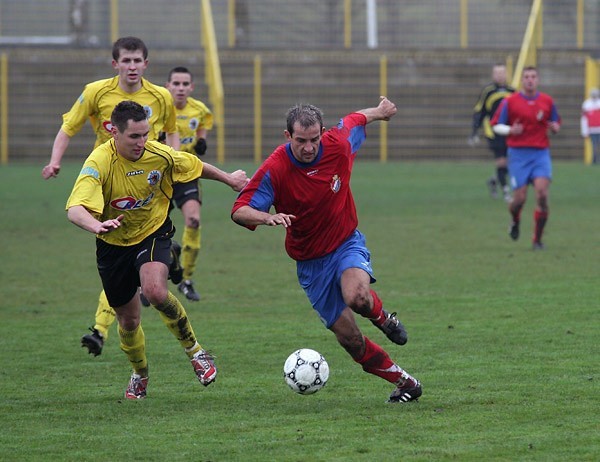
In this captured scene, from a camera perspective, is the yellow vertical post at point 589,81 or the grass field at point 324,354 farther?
the yellow vertical post at point 589,81

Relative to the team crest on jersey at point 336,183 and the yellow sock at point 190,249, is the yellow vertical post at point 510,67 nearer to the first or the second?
the yellow sock at point 190,249

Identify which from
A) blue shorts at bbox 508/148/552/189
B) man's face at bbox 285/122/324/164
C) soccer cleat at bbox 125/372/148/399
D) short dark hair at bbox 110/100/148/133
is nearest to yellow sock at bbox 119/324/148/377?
soccer cleat at bbox 125/372/148/399

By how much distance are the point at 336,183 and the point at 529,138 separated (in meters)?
8.17

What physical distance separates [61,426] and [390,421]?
5.89ft

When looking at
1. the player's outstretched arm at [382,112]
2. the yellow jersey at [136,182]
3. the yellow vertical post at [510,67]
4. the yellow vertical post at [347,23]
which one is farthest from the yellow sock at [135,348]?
the yellow vertical post at [347,23]

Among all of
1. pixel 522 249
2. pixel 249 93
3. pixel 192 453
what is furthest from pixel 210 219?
pixel 192 453

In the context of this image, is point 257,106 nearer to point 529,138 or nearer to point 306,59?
point 306,59

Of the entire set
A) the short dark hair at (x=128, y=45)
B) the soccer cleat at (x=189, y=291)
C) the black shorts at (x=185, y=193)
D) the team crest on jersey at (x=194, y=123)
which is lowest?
the soccer cleat at (x=189, y=291)

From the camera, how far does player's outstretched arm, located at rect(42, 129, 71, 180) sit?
345 inches

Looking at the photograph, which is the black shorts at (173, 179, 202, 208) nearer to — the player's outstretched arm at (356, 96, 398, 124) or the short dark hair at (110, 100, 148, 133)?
the player's outstretched arm at (356, 96, 398, 124)

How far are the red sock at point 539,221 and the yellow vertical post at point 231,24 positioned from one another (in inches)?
703

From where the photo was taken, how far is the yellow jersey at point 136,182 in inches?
287

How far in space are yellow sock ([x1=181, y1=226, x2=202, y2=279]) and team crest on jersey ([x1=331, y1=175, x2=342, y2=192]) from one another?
4.70 metres

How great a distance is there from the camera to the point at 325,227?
7293 millimetres
